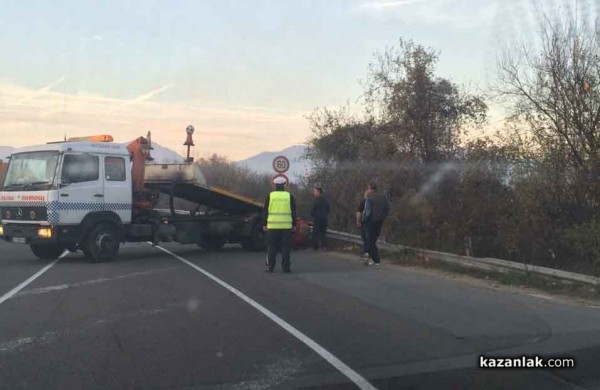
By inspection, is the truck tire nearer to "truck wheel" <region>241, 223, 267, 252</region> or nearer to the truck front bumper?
the truck front bumper

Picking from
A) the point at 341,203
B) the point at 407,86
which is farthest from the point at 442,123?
the point at 341,203

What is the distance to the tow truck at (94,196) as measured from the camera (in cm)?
1409

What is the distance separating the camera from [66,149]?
14.2m

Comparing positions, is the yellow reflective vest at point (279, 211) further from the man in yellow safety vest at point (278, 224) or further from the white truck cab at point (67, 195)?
the white truck cab at point (67, 195)

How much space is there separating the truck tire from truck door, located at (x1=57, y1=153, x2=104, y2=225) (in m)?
1.44

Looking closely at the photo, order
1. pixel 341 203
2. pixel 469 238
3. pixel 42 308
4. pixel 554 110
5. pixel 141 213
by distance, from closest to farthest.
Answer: pixel 42 308 → pixel 554 110 → pixel 469 238 → pixel 141 213 → pixel 341 203

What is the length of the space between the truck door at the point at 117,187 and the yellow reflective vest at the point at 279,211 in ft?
14.2

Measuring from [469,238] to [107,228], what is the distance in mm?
8134

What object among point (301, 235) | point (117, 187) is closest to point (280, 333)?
point (117, 187)

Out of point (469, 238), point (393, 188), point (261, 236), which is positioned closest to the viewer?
point (469, 238)

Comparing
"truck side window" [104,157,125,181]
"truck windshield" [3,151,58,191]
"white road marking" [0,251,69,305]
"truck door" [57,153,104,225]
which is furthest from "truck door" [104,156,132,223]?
"white road marking" [0,251,69,305]

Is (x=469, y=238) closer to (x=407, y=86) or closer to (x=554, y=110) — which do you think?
(x=554, y=110)

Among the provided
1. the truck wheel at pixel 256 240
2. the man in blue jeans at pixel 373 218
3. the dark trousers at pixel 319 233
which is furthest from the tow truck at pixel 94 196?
the man in blue jeans at pixel 373 218

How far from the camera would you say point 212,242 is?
738 inches
